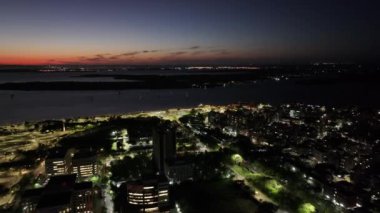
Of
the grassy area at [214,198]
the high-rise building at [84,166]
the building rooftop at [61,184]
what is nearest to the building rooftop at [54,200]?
the building rooftop at [61,184]

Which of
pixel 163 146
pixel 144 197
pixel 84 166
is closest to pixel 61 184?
pixel 84 166

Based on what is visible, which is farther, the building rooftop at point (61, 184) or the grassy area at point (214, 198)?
the building rooftop at point (61, 184)

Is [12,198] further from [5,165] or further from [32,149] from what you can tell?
[32,149]

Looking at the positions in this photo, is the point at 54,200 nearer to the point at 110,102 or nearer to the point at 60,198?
the point at 60,198

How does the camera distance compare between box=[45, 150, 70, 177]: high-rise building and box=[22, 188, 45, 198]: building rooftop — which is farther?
box=[45, 150, 70, 177]: high-rise building

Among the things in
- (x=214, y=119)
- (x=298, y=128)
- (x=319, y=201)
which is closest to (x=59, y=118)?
(x=214, y=119)

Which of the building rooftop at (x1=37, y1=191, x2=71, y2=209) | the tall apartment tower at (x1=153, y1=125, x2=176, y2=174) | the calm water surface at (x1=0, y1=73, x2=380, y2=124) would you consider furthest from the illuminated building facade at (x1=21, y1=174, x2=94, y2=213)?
the calm water surface at (x1=0, y1=73, x2=380, y2=124)

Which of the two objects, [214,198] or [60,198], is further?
[214,198]

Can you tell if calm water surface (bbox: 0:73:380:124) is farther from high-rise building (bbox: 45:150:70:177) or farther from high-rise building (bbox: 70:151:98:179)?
high-rise building (bbox: 70:151:98:179)

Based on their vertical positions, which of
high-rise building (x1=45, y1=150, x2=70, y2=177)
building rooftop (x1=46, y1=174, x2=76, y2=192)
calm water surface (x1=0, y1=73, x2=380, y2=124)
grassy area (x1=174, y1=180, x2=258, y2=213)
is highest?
building rooftop (x1=46, y1=174, x2=76, y2=192)

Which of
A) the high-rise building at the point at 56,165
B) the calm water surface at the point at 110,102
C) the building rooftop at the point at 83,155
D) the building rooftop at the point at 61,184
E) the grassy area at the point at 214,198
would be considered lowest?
the calm water surface at the point at 110,102

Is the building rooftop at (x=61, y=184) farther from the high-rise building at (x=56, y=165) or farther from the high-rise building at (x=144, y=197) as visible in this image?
the high-rise building at (x=56, y=165)

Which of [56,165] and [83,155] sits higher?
[83,155]
